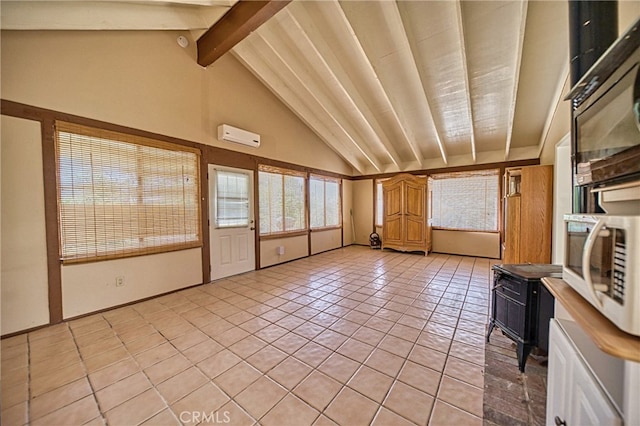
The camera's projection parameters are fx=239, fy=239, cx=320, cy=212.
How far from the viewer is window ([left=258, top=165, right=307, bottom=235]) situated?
482 cm

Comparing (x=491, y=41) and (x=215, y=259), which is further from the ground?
(x=491, y=41)

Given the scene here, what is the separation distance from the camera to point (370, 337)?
89.4 inches

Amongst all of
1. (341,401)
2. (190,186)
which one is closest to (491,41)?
(341,401)

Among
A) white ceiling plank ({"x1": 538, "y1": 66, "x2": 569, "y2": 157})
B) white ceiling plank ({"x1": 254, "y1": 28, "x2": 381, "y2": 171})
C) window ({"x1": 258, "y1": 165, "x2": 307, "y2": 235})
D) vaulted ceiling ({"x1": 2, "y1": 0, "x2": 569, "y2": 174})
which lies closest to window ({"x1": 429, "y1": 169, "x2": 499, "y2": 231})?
vaulted ceiling ({"x1": 2, "y1": 0, "x2": 569, "y2": 174})

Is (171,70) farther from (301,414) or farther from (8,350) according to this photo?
(301,414)

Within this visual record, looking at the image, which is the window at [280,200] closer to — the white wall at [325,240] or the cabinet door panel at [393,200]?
the white wall at [325,240]

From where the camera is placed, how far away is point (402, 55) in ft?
10.5

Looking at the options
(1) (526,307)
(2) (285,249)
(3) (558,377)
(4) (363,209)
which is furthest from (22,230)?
(4) (363,209)

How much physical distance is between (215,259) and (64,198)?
1972 mm

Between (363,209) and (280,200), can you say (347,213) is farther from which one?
(280,200)

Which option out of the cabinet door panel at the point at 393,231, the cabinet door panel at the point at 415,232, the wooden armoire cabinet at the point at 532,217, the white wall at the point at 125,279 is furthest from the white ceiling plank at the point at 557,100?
the white wall at the point at 125,279

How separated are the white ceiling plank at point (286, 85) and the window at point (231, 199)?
1.70 metres

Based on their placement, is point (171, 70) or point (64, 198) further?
point (171, 70)

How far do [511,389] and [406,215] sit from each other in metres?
4.71
